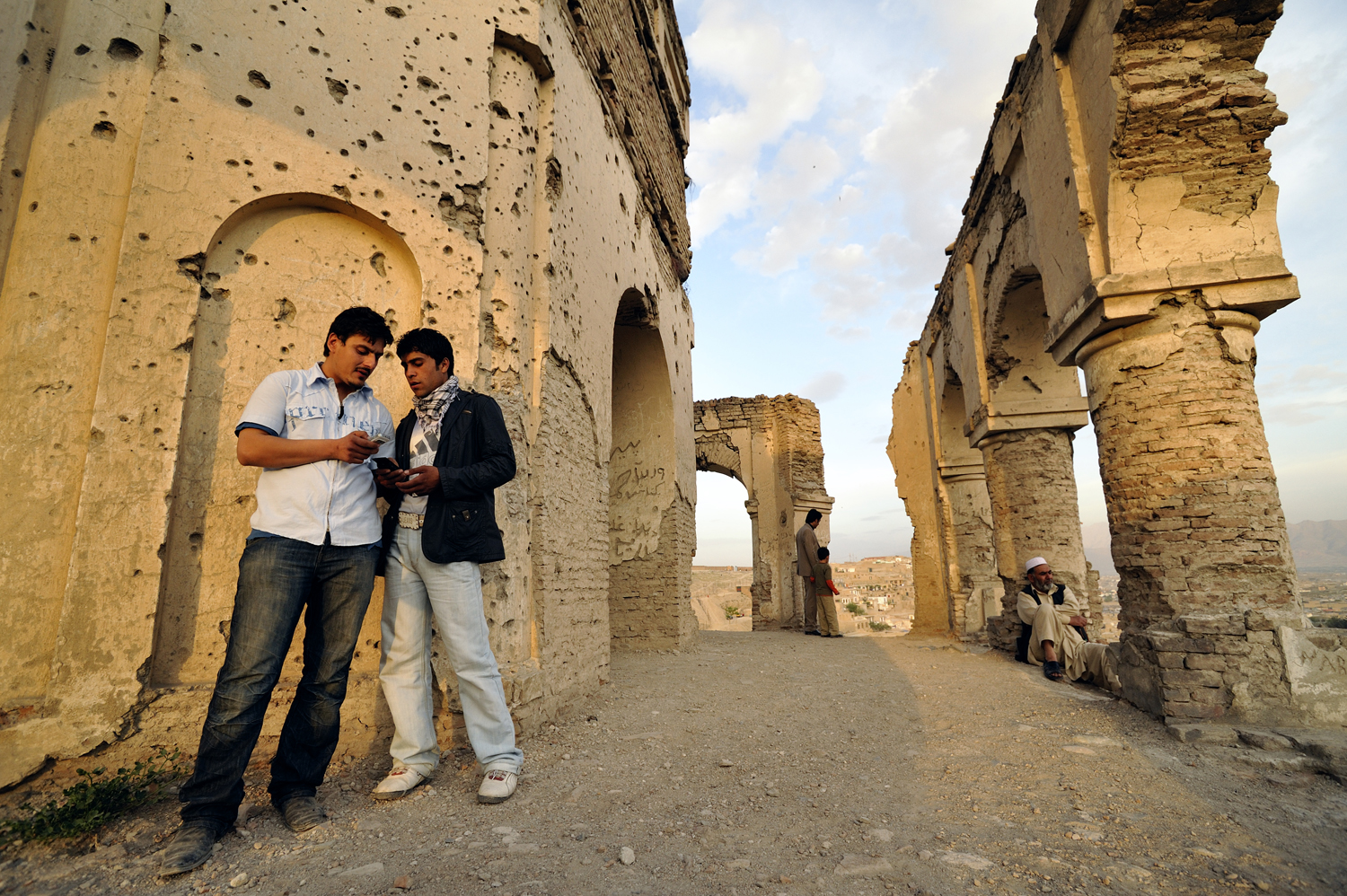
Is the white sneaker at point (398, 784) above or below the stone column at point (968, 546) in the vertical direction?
below

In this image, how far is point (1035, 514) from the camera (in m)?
6.97

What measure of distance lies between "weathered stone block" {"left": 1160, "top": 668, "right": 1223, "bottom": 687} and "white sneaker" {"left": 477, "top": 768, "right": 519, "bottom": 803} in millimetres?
3643

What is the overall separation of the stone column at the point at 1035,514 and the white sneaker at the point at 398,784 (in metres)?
6.77

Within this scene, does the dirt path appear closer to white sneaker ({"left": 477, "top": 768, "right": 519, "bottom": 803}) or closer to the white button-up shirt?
white sneaker ({"left": 477, "top": 768, "right": 519, "bottom": 803})

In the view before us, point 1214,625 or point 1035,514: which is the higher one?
point 1035,514

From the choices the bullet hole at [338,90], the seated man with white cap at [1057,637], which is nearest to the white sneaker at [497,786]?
the bullet hole at [338,90]

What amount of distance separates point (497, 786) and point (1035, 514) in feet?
22.1

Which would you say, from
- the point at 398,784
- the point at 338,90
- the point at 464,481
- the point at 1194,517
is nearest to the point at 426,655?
the point at 398,784

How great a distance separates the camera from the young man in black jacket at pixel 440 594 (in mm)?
2297

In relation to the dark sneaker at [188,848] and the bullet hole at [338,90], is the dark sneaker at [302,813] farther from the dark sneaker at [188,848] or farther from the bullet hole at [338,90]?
the bullet hole at [338,90]

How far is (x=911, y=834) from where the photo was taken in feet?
6.73

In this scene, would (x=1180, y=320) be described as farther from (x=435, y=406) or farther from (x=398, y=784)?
(x=398, y=784)

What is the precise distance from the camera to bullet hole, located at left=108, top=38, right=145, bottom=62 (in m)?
2.56

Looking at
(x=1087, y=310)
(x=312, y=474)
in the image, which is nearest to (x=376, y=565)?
(x=312, y=474)
